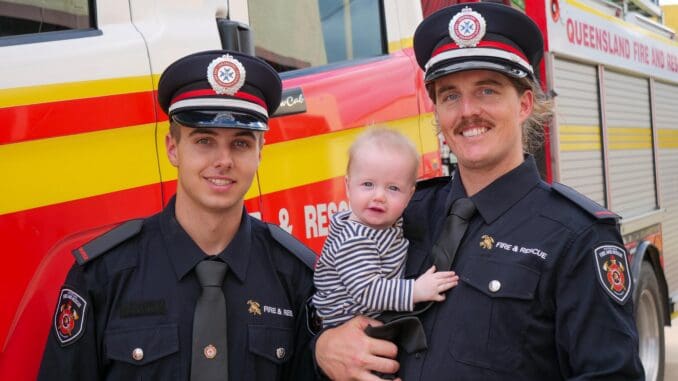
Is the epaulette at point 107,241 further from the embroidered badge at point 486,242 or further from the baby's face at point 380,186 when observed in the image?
the embroidered badge at point 486,242

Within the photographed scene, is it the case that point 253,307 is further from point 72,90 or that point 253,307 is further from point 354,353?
point 72,90

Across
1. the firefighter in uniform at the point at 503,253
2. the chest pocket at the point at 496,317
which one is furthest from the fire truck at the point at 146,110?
the chest pocket at the point at 496,317

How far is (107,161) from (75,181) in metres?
0.11

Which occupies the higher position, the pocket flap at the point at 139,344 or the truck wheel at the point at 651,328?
the pocket flap at the point at 139,344

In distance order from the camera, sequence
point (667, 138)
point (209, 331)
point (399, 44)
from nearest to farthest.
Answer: point (209, 331)
point (399, 44)
point (667, 138)

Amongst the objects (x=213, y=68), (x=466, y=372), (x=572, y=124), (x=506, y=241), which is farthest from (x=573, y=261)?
(x=572, y=124)

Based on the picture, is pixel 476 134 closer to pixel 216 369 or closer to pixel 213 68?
pixel 213 68

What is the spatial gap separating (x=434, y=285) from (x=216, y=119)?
2.02 ft

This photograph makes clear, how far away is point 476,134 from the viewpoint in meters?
1.79

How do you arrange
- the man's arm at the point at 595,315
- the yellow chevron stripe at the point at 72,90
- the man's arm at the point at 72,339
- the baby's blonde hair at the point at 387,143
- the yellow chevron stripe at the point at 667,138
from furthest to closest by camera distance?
the yellow chevron stripe at the point at 667,138, the baby's blonde hair at the point at 387,143, the yellow chevron stripe at the point at 72,90, the man's arm at the point at 72,339, the man's arm at the point at 595,315

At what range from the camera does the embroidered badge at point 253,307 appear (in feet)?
6.18

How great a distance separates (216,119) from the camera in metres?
1.83

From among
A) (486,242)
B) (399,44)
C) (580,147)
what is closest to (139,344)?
(486,242)

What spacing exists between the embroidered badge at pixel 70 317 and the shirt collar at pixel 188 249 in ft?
0.74
